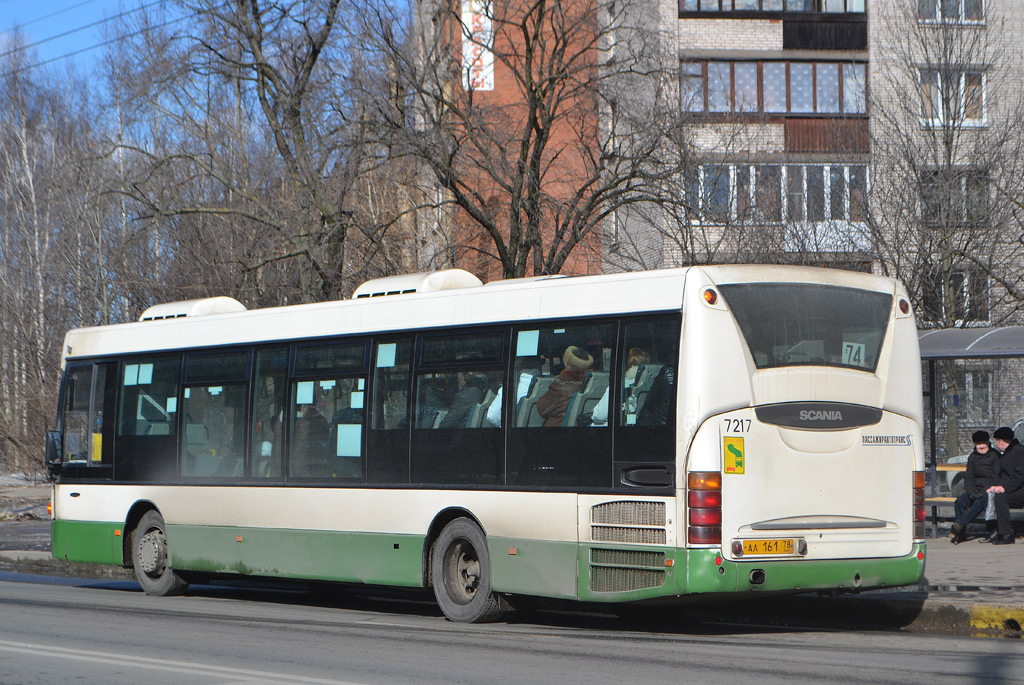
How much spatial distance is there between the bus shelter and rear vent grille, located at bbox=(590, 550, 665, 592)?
8436 millimetres

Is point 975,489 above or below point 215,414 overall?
below

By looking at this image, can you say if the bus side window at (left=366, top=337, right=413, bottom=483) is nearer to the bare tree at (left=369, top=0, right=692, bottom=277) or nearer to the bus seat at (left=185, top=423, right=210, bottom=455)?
the bus seat at (left=185, top=423, right=210, bottom=455)

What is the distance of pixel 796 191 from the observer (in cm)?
3150

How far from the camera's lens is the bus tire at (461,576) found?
38.1 ft

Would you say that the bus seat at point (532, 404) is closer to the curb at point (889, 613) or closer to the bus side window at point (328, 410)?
the bus side window at point (328, 410)

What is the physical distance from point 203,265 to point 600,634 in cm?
2708

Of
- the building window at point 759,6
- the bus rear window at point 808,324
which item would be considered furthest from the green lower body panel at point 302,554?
the building window at point 759,6

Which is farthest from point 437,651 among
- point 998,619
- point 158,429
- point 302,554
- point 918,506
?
point 158,429

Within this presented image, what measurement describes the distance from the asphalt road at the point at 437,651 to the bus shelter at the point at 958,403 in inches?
284

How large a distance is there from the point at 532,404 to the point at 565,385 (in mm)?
377

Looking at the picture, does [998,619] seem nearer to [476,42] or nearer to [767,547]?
[767,547]

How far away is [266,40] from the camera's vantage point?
24.2 metres

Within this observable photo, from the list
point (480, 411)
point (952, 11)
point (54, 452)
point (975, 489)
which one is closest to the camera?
point (480, 411)

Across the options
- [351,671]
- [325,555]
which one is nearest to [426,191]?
[325,555]
